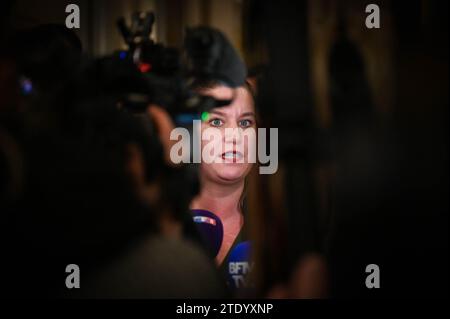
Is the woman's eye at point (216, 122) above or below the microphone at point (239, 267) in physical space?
above

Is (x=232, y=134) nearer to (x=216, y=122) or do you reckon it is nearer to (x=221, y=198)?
(x=216, y=122)

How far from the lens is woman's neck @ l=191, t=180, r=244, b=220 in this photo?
1330 millimetres

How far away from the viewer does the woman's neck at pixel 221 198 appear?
1.33m

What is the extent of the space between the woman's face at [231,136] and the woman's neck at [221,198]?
2 cm

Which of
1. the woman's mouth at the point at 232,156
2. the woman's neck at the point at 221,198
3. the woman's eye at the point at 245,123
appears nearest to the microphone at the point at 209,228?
the woman's neck at the point at 221,198

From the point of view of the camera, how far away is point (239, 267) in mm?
1322

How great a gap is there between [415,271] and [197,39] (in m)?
0.93

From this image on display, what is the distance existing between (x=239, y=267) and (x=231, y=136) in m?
0.38

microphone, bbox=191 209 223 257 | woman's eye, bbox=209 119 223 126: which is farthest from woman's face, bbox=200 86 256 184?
microphone, bbox=191 209 223 257

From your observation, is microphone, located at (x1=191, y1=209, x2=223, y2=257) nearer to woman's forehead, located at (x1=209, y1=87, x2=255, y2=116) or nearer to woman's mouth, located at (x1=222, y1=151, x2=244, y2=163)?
woman's mouth, located at (x1=222, y1=151, x2=244, y2=163)

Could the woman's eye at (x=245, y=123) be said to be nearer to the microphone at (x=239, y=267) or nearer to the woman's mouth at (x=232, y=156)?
the woman's mouth at (x=232, y=156)

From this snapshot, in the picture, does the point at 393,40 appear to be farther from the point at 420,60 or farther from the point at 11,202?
the point at 11,202

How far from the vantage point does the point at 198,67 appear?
131 centimetres

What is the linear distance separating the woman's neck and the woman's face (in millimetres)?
18
